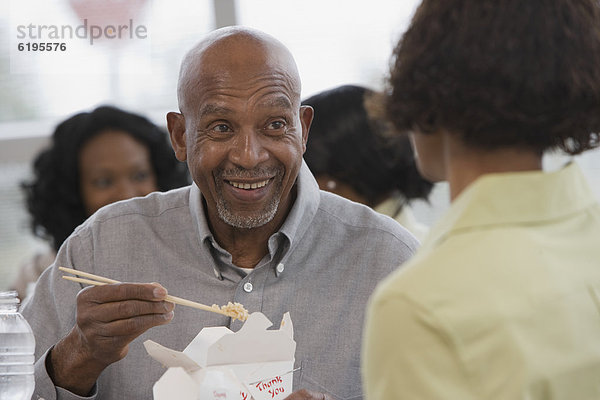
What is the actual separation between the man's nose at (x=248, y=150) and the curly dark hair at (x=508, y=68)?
77cm

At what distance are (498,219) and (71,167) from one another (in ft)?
8.64

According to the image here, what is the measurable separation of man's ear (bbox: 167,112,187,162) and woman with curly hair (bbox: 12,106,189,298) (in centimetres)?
131

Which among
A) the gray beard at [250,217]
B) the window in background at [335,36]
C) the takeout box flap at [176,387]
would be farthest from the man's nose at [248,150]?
the window in background at [335,36]

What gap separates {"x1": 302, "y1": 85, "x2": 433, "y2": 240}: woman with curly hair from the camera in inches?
110

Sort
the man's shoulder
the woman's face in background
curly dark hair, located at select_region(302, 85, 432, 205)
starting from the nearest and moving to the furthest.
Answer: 1. the man's shoulder
2. curly dark hair, located at select_region(302, 85, 432, 205)
3. the woman's face in background

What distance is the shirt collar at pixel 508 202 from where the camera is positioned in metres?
0.99

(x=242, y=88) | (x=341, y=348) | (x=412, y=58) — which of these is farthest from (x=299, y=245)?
(x=412, y=58)

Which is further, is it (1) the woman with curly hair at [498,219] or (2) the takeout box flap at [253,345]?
(2) the takeout box flap at [253,345]

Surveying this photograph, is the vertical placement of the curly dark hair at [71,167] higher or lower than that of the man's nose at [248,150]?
lower

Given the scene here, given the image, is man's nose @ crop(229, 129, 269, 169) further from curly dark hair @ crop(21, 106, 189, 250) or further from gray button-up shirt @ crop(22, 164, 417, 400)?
curly dark hair @ crop(21, 106, 189, 250)

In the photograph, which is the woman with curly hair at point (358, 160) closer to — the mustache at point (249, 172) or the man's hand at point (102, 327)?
the mustache at point (249, 172)

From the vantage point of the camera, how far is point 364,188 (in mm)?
2797

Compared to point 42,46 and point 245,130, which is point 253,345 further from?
point 42,46

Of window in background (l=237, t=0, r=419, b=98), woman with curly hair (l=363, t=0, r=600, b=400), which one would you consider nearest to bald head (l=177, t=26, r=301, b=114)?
woman with curly hair (l=363, t=0, r=600, b=400)
